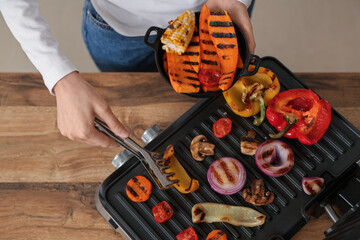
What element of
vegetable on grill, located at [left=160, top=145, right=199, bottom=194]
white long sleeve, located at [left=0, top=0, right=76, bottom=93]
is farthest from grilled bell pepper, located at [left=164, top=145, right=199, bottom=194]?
white long sleeve, located at [left=0, top=0, right=76, bottom=93]

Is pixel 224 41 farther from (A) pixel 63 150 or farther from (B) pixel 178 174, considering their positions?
(A) pixel 63 150

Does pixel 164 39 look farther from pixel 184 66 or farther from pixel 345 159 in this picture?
pixel 345 159

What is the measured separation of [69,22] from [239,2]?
1.63m

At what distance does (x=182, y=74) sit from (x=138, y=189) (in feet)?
1.07

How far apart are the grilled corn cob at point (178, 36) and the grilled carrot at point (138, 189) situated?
351mm

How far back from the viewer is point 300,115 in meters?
0.98

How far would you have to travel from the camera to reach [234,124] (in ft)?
3.41

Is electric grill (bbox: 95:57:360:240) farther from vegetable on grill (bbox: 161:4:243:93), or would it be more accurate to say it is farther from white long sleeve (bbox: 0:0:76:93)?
white long sleeve (bbox: 0:0:76:93)

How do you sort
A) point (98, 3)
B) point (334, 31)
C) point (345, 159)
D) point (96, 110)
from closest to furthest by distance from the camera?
point (96, 110)
point (345, 159)
point (98, 3)
point (334, 31)

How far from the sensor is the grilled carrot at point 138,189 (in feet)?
3.14

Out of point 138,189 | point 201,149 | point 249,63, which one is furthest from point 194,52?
point 138,189

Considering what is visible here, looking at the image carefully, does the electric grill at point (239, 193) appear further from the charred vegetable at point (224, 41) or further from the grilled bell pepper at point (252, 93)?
the charred vegetable at point (224, 41)

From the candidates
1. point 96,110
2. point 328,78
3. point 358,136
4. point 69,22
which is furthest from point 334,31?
point 96,110

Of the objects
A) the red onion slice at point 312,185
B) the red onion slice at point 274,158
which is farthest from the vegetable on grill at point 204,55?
the red onion slice at point 312,185
